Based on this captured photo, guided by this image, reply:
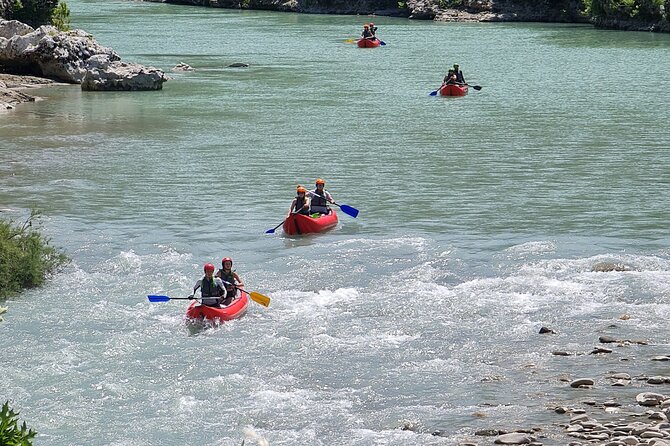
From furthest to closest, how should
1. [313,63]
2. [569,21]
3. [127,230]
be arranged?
[569,21] < [313,63] < [127,230]

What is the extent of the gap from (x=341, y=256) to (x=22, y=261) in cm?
689

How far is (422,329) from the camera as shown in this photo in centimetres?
2044

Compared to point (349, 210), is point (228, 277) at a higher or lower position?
lower

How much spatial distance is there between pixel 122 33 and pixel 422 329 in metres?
66.2

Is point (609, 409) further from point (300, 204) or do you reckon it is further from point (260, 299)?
point (300, 204)

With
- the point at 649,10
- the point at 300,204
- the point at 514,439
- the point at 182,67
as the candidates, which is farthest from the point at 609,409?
the point at 649,10

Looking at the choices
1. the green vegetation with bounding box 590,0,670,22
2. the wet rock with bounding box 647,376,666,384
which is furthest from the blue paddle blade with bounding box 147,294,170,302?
the green vegetation with bounding box 590,0,670,22

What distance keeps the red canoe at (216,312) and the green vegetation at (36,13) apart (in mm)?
45280

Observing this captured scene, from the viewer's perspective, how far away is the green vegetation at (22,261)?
2273 cm

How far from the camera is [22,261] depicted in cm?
2302

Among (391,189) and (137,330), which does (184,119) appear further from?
(137,330)

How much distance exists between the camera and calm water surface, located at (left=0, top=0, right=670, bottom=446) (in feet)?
57.3

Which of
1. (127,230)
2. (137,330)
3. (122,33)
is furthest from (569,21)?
(137,330)

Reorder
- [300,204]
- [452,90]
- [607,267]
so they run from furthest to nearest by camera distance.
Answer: [452,90] → [300,204] → [607,267]
